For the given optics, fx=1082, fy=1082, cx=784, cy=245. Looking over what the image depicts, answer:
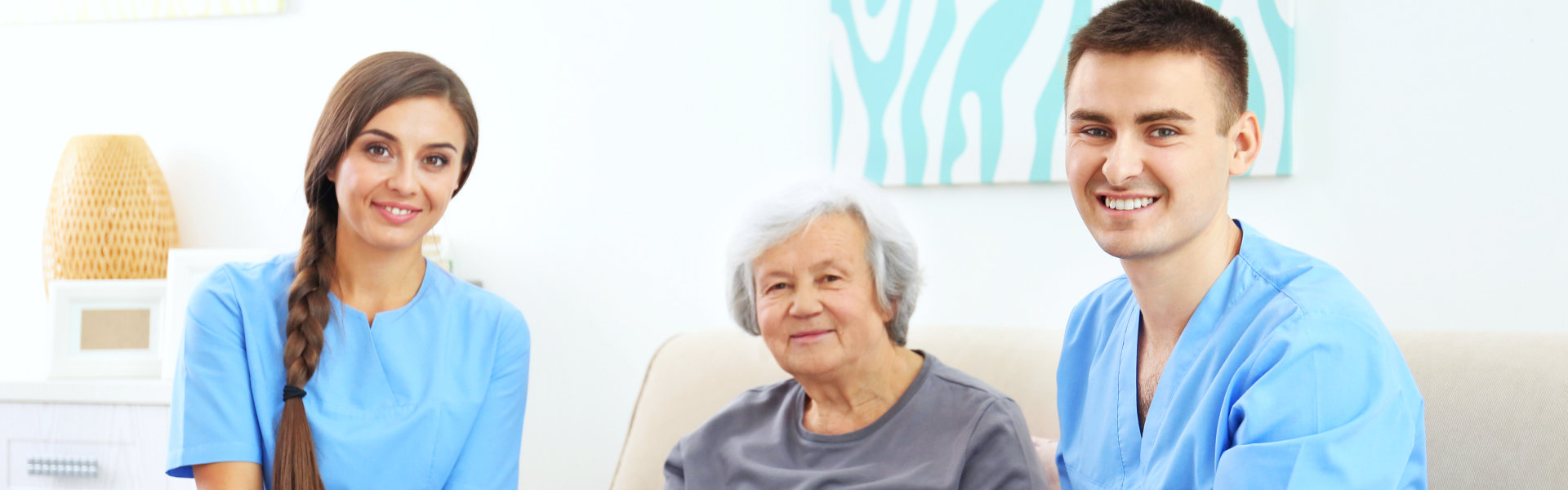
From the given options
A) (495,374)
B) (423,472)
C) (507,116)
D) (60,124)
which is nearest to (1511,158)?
(495,374)

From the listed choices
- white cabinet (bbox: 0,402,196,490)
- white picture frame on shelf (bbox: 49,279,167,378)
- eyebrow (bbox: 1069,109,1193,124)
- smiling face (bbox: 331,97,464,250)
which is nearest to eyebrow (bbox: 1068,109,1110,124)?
eyebrow (bbox: 1069,109,1193,124)

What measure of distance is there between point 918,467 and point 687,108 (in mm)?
1163

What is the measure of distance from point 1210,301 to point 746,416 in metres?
0.81

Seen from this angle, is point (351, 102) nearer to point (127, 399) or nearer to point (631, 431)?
point (631, 431)

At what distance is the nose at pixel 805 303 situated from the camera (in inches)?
62.0

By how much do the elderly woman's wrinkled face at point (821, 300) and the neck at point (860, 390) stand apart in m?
0.02

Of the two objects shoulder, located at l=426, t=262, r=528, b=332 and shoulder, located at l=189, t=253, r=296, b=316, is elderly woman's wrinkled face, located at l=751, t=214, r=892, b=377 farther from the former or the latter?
shoulder, located at l=189, t=253, r=296, b=316

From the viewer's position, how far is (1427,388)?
1.49m

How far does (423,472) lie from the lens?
1504mm

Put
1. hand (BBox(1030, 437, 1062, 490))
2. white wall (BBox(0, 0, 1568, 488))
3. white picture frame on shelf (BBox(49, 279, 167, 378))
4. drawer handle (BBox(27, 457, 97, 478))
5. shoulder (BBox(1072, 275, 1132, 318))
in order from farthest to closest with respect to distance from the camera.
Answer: white picture frame on shelf (BBox(49, 279, 167, 378)) < drawer handle (BBox(27, 457, 97, 478)) < white wall (BBox(0, 0, 1568, 488)) < hand (BBox(1030, 437, 1062, 490)) < shoulder (BBox(1072, 275, 1132, 318))

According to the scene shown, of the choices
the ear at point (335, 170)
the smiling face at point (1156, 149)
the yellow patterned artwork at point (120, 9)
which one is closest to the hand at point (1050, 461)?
the smiling face at point (1156, 149)

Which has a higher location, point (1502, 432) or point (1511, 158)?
point (1511, 158)

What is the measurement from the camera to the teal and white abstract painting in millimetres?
2113

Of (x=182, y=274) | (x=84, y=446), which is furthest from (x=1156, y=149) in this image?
(x=84, y=446)
